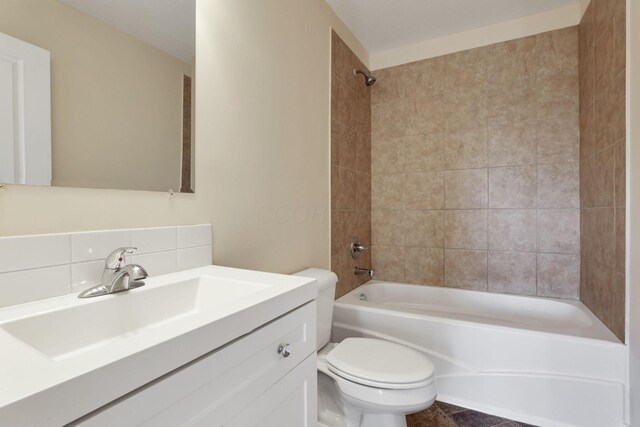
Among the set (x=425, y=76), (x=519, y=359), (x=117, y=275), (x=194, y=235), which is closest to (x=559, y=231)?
(x=519, y=359)

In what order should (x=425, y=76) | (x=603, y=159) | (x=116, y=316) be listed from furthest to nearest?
(x=425, y=76) < (x=603, y=159) < (x=116, y=316)

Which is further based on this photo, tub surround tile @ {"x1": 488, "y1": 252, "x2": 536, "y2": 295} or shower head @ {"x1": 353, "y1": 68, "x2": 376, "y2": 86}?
shower head @ {"x1": 353, "y1": 68, "x2": 376, "y2": 86}

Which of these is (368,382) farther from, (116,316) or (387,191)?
(387,191)

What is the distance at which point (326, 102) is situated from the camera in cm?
212

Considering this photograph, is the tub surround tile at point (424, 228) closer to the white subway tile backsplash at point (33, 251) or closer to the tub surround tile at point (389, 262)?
the tub surround tile at point (389, 262)

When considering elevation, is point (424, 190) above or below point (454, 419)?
above

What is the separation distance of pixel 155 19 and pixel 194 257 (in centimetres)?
85

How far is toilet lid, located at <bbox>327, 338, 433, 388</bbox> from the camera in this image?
1215mm

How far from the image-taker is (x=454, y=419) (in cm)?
163

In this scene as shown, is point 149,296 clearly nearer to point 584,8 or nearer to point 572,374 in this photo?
point 572,374

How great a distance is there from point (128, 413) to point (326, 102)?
199 cm

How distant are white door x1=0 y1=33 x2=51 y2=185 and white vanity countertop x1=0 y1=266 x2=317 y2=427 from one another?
0.33 m

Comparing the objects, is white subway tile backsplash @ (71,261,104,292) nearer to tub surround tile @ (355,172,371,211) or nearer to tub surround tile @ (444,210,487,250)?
tub surround tile @ (355,172,371,211)

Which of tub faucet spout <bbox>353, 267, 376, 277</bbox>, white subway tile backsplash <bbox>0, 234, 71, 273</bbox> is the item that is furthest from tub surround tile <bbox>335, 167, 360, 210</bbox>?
white subway tile backsplash <bbox>0, 234, 71, 273</bbox>
